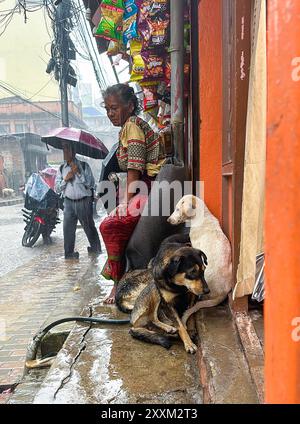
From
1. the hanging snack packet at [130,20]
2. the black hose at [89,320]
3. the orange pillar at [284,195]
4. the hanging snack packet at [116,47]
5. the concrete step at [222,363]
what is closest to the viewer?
the orange pillar at [284,195]

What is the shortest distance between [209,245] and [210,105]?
4.75 ft

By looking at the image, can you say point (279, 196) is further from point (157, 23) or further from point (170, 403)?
point (157, 23)

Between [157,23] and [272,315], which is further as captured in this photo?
[157,23]

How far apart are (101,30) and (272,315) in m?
4.61

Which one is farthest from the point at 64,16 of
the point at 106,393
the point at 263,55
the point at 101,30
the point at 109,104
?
the point at 106,393

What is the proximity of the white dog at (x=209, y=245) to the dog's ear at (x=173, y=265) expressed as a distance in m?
0.38

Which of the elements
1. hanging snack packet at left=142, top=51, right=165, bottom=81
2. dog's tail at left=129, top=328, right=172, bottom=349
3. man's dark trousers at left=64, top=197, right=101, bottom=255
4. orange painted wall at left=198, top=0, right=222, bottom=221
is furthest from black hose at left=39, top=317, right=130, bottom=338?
man's dark trousers at left=64, top=197, right=101, bottom=255

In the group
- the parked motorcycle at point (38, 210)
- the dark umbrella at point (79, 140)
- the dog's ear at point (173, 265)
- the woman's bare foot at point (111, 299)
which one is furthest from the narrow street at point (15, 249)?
the dog's ear at point (173, 265)

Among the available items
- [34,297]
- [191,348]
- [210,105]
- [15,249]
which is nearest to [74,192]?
[34,297]

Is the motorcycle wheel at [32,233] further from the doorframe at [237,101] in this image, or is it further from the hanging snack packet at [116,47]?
the doorframe at [237,101]

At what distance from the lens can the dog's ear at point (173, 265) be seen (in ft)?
7.48

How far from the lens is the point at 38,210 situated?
9109mm

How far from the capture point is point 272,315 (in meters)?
0.95

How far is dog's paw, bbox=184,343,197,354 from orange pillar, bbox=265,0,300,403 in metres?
1.33
